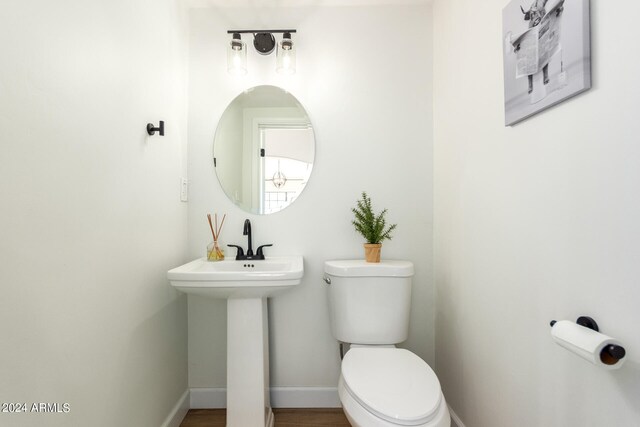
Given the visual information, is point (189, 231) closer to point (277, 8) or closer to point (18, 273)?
point (18, 273)

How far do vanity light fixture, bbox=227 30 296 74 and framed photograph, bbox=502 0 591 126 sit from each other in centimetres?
102

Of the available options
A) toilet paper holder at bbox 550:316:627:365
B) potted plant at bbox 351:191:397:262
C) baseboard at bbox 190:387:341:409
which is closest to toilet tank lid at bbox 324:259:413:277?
potted plant at bbox 351:191:397:262

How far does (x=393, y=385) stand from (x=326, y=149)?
1.19 meters

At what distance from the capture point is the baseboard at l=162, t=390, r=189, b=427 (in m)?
1.50

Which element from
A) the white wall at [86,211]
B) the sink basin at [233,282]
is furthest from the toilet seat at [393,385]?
the white wall at [86,211]

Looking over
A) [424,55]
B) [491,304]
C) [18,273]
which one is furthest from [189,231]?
[424,55]

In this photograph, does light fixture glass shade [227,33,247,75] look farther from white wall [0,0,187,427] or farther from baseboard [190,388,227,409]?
baseboard [190,388,227,409]

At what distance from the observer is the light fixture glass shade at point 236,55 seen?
1.67m

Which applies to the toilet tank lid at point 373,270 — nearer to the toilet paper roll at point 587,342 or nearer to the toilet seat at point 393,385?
the toilet seat at point 393,385

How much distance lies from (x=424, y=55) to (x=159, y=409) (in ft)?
7.30

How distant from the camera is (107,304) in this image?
1051 millimetres

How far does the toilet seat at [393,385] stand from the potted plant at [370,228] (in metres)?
0.47

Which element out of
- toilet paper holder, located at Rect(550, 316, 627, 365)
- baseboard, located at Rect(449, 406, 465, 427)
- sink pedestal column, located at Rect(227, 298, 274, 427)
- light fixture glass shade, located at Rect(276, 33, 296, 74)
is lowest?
baseboard, located at Rect(449, 406, 465, 427)

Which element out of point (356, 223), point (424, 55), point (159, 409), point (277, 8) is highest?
point (277, 8)
